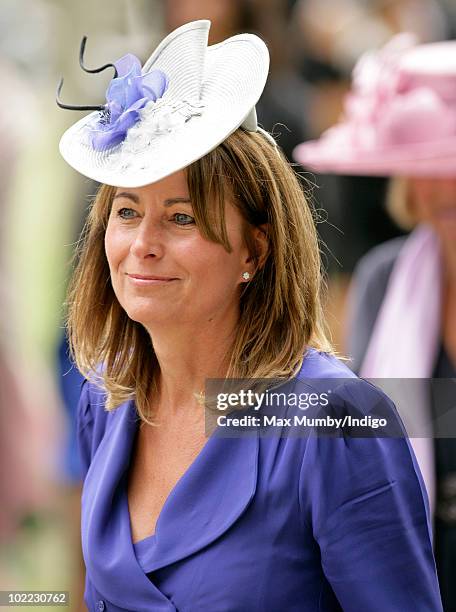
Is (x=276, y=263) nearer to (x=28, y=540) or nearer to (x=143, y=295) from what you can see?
(x=143, y=295)

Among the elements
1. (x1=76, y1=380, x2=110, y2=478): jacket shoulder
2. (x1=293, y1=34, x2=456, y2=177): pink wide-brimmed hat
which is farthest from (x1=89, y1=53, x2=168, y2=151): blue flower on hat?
(x1=293, y1=34, x2=456, y2=177): pink wide-brimmed hat

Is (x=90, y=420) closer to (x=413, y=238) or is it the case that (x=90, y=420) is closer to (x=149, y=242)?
(x=149, y=242)

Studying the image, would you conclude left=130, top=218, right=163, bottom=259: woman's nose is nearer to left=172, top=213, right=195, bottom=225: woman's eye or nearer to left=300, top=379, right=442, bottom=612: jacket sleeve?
left=172, top=213, right=195, bottom=225: woman's eye

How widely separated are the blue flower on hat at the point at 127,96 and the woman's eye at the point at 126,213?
3.5 inches

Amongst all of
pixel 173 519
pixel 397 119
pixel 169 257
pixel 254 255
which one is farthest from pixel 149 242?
pixel 397 119

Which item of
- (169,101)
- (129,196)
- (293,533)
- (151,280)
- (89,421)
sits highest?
(169,101)

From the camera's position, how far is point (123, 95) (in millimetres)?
1378

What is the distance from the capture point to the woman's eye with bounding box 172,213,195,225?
130cm

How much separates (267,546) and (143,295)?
1.07 feet

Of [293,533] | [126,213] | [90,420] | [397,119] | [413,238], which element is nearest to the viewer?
[293,533]

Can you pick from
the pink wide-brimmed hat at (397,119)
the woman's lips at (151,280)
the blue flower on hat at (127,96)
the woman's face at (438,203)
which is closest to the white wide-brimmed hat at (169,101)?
the blue flower on hat at (127,96)

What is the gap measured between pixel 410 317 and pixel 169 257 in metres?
1.00

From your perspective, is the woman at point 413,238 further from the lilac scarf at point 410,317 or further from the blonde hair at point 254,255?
the blonde hair at point 254,255

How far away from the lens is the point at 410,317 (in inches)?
86.4
